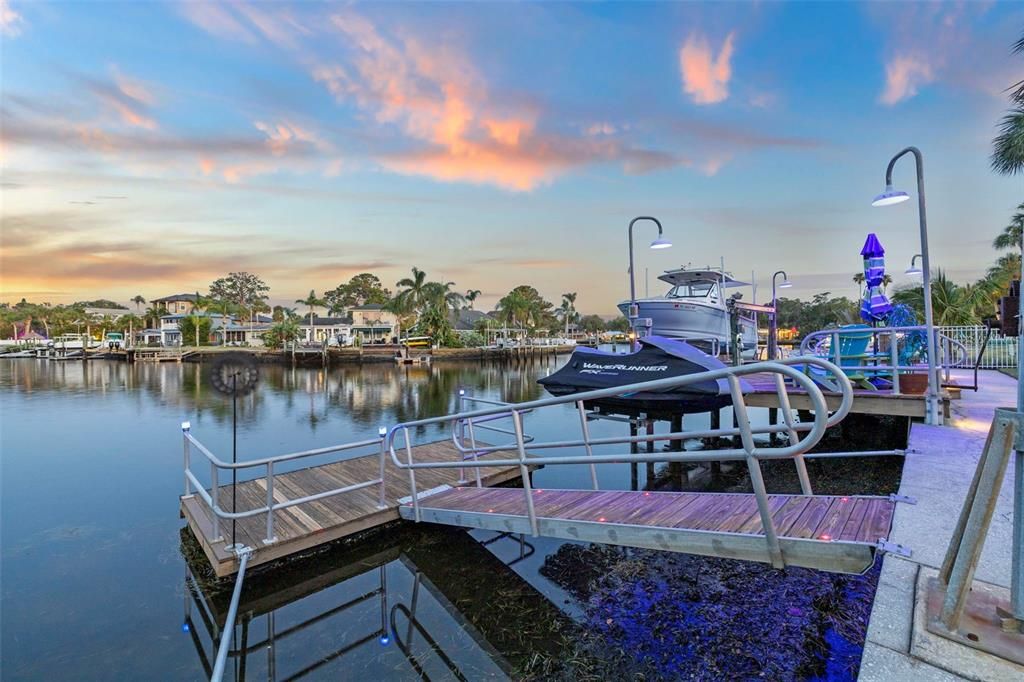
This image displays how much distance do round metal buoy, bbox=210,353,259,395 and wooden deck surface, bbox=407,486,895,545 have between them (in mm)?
2744

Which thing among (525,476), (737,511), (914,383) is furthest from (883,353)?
(525,476)

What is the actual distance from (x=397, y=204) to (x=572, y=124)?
2276cm

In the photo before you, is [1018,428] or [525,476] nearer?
[1018,428]

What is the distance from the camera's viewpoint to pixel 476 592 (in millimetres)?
5250

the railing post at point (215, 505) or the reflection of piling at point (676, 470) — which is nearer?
the railing post at point (215, 505)

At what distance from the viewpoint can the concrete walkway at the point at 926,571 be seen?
1.95m

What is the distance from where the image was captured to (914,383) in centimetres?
794

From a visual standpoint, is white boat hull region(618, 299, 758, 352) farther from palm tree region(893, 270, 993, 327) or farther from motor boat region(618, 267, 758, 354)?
palm tree region(893, 270, 993, 327)

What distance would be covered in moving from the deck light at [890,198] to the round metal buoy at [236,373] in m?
8.76

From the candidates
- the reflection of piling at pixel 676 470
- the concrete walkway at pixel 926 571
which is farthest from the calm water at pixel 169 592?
the concrete walkway at pixel 926 571

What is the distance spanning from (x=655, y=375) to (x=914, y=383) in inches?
177

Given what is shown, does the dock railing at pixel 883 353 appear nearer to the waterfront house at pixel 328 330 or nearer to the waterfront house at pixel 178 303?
the waterfront house at pixel 328 330

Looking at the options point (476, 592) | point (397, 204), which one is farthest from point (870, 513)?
point (397, 204)

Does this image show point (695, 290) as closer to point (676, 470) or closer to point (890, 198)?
point (676, 470)
